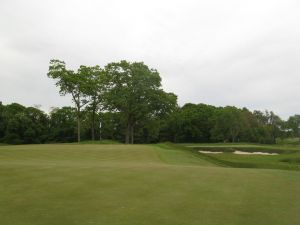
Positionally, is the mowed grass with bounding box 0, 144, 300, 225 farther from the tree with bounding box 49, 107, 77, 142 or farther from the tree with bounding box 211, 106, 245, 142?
the tree with bounding box 211, 106, 245, 142

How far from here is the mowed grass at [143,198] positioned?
28.0ft

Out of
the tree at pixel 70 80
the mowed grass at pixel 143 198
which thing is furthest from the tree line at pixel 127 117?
the mowed grass at pixel 143 198

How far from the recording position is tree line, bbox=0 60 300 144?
211 ft

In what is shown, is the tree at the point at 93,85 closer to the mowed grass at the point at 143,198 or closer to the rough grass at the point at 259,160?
the rough grass at the point at 259,160

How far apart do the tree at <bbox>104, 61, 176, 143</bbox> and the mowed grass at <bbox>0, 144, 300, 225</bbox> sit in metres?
49.8

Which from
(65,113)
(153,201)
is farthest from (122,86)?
(153,201)

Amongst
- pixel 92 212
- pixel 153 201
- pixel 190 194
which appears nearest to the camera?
pixel 92 212

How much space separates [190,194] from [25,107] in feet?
281

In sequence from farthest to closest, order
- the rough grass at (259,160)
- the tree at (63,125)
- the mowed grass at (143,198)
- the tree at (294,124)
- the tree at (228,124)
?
the tree at (294,124) → the tree at (228,124) → the tree at (63,125) → the rough grass at (259,160) → the mowed grass at (143,198)

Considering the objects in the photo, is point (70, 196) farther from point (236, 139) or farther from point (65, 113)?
point (236, 139)

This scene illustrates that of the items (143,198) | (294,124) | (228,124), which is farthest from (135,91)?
(294,124)

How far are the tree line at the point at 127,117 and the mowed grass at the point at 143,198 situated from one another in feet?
161

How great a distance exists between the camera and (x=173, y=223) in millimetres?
8234

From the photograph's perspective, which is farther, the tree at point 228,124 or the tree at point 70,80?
the tree at point 228,124
